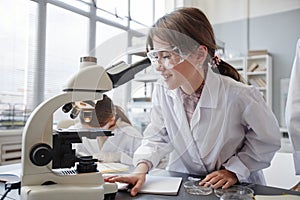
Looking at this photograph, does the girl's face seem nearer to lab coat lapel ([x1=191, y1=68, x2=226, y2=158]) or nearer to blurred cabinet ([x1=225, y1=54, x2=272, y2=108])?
lab coat lapel ([x1=191, y1=68, x2=226, y2=158])

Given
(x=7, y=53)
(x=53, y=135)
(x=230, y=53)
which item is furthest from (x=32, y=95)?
(x=230, y=53)

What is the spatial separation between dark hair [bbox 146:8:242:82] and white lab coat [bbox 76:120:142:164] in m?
0.26

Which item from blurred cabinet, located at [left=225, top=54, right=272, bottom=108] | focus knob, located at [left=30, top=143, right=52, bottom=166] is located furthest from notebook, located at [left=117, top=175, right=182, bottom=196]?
blurred cabinet, located at [left=225, top=54, right=272, bottom=108]

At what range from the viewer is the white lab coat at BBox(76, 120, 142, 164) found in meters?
0.77

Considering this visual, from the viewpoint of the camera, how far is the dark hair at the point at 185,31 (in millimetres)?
800

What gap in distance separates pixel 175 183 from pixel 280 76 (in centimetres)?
369

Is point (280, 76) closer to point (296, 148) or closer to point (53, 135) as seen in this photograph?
point (296, 148)

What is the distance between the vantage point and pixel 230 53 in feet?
14.2

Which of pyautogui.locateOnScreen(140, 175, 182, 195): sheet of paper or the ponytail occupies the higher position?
the ponytail

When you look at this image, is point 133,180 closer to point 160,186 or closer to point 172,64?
point 160,186

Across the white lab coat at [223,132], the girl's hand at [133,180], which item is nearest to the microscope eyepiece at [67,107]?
the girl's hand at [133,180]

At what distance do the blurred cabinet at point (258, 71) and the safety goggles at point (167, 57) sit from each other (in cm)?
330

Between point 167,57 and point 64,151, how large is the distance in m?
0.37

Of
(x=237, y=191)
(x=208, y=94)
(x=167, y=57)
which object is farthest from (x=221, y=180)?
(x=167, y=57)
